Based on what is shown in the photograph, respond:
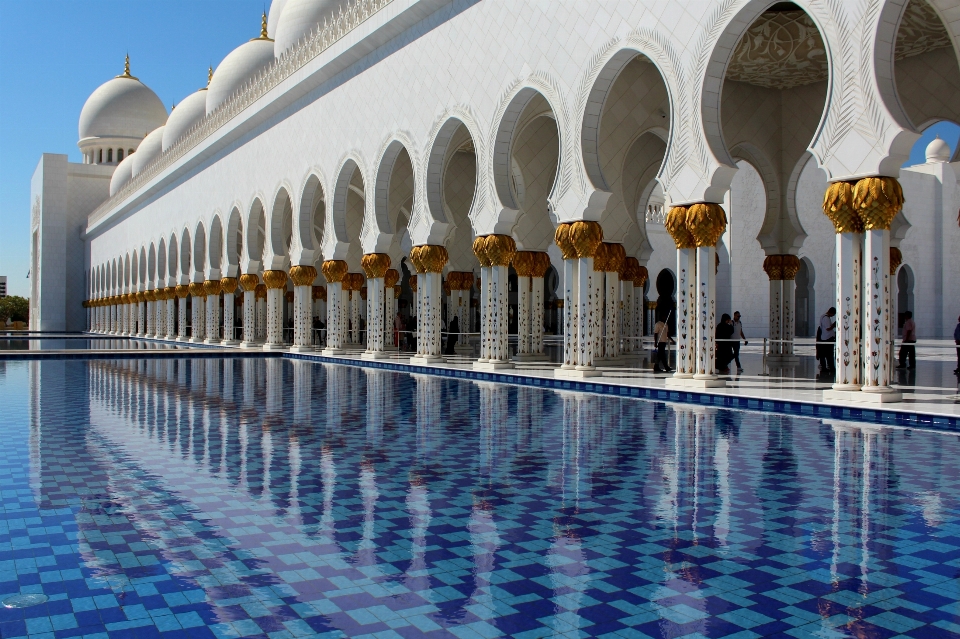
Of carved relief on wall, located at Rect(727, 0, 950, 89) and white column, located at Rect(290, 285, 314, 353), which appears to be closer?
carved relief on wall, located at Rect(727, 0, 950, 89)

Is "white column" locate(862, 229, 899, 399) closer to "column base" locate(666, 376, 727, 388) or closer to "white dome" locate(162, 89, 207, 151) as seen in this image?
"column base" locate(666, 376, 727, 388)

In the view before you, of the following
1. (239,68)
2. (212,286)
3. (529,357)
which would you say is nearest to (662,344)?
(529,357)

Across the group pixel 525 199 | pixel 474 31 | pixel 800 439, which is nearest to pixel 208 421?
pixel 800 439

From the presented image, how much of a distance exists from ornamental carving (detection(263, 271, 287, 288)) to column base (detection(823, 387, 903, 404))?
9.72 meters

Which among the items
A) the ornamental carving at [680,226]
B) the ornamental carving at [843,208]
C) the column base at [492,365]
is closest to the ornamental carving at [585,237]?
A: the ornamental carving at [680,226]

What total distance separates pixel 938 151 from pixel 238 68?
15420 millimetres

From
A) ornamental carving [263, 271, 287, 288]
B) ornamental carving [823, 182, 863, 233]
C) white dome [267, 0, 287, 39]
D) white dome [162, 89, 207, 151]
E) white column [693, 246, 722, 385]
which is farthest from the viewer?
white dome [162, 89, 207, 151]

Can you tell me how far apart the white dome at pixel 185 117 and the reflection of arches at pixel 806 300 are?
1421 centimetres

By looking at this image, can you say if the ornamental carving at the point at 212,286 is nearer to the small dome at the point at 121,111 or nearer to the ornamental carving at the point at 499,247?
the ornamental carving at the point at 499,247

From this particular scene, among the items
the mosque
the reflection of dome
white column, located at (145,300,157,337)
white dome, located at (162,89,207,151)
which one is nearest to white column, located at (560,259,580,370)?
the mosque

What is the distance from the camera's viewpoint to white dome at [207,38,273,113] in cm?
1636

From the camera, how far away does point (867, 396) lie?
15.6 ft

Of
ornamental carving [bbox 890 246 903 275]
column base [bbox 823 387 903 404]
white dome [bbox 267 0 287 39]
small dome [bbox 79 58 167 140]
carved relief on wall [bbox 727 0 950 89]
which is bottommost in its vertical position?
column base [bbox 823 387 903 404]

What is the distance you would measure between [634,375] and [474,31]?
12.5 ft
